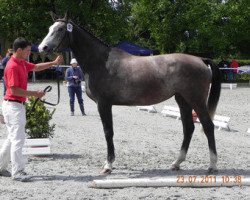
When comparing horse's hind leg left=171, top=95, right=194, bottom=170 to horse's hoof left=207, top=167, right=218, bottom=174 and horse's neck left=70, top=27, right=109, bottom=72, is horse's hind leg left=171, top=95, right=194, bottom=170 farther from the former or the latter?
horse's neck left=70, top=27, right=109, bottom=72

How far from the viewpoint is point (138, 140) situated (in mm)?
11258

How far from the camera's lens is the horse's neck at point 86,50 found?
795cm

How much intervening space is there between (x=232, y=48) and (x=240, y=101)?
22368 millimetres

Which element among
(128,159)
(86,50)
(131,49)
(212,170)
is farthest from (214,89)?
(131,49)

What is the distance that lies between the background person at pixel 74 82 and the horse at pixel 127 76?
816cm

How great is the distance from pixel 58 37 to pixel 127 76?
120cm

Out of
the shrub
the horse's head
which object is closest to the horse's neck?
the horse's head

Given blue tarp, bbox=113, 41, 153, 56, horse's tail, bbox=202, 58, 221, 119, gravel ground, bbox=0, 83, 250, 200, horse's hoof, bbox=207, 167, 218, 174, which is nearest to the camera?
gravel ground, bbox=0, 83, 250, 200

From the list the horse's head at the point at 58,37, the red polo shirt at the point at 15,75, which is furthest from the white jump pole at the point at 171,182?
the horse's head at the point at 58,37

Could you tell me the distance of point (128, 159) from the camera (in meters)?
8.98

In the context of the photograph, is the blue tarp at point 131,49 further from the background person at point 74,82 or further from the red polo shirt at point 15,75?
the red polo shirt at point 15,75

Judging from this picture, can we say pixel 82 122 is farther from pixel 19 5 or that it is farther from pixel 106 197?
pixel 19 5

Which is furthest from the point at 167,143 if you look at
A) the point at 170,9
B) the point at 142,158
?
the point at 170,9

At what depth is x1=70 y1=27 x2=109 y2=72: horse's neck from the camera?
26.1 ft
